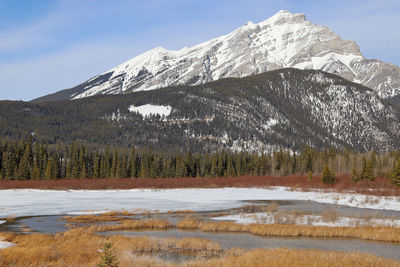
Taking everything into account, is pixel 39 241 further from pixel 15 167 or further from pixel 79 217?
pixel 15 167

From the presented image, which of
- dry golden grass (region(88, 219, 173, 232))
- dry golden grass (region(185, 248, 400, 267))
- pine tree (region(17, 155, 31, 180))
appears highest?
pine tree (region(17, 155, 31, 180))

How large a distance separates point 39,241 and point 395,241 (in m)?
26.7

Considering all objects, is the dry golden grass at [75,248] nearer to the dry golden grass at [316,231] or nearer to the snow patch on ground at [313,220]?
the dry golden grass at [316,231]

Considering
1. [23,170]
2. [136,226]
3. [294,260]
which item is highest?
[23,170]

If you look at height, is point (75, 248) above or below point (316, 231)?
above

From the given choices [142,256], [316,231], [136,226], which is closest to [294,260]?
[142,256]

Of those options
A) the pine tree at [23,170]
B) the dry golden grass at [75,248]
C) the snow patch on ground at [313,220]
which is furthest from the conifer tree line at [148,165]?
the dry golden grass at [75,248]

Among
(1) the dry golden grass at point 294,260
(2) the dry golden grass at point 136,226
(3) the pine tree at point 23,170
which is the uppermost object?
(3) the pine tree at point 23,170

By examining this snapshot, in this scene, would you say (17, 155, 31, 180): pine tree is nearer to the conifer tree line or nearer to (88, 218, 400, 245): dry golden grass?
the conifer tree line

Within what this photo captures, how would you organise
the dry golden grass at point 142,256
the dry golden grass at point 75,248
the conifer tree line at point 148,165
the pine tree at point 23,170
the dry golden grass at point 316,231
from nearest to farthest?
the dry golden grass at point 142,256, the dry golden grass at point 75,248, the dry golden grass at point 316,231, the pine tree at point 23,170, the conifer tree line at point 148,165

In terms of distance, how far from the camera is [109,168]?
134 meters

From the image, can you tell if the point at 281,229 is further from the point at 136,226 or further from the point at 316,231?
the point at 136,226

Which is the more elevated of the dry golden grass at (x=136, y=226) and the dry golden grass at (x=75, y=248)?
the dry golden grass at (x=75, y=248)

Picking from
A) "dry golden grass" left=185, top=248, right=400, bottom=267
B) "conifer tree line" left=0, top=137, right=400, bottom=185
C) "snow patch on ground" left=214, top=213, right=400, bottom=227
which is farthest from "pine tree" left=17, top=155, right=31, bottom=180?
"dry golden grass" left=185, top=248, right=400, bottom=267
